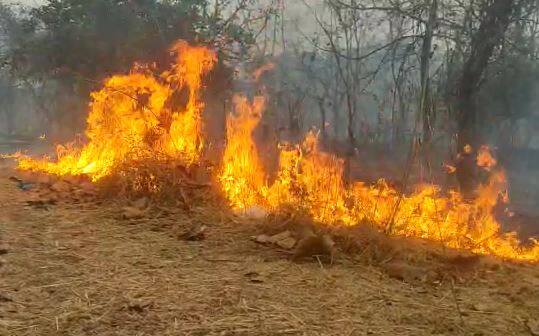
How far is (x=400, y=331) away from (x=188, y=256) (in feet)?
7.41

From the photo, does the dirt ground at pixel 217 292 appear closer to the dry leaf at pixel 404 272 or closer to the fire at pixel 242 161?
the dry leaf at pixel 404 272

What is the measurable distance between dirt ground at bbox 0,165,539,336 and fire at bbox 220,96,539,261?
888mm

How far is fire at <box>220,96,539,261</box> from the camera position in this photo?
A: 19.0ft

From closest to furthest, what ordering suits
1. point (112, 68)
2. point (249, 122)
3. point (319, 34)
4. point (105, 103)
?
point (249, 122) → point (105, 103) → point (112, 68) → point (319, 34)

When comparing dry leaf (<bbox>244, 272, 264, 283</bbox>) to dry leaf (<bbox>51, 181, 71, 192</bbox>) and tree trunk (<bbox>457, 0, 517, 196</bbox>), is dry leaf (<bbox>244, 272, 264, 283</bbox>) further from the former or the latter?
tree trunk (<bbox>457, 0, 517, 196</bbox>)

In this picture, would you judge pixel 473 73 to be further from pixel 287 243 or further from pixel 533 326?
pixel 533 326

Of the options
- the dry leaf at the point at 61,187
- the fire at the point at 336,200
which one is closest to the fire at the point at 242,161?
the fire at the point at 336,200

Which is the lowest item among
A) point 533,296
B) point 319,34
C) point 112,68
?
point 533,296

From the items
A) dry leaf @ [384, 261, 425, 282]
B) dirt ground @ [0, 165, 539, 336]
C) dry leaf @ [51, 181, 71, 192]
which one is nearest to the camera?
dirt ground @ [0, 165, 539, 336]

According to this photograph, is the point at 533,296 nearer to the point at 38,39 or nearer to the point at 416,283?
the point at 416,283

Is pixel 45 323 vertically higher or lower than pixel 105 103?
lower

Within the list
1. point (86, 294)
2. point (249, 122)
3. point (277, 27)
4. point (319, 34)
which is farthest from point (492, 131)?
point (86, 294)

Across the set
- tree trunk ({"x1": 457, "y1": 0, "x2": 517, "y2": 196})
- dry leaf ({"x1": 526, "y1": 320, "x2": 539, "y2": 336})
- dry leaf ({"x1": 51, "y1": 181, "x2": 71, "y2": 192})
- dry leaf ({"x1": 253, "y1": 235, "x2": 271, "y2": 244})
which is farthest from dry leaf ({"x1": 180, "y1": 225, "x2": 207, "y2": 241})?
tree trunk ({"x1": 457, "y1": 0, "x2": 517, "y2": 196})

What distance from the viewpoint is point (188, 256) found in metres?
4.91
